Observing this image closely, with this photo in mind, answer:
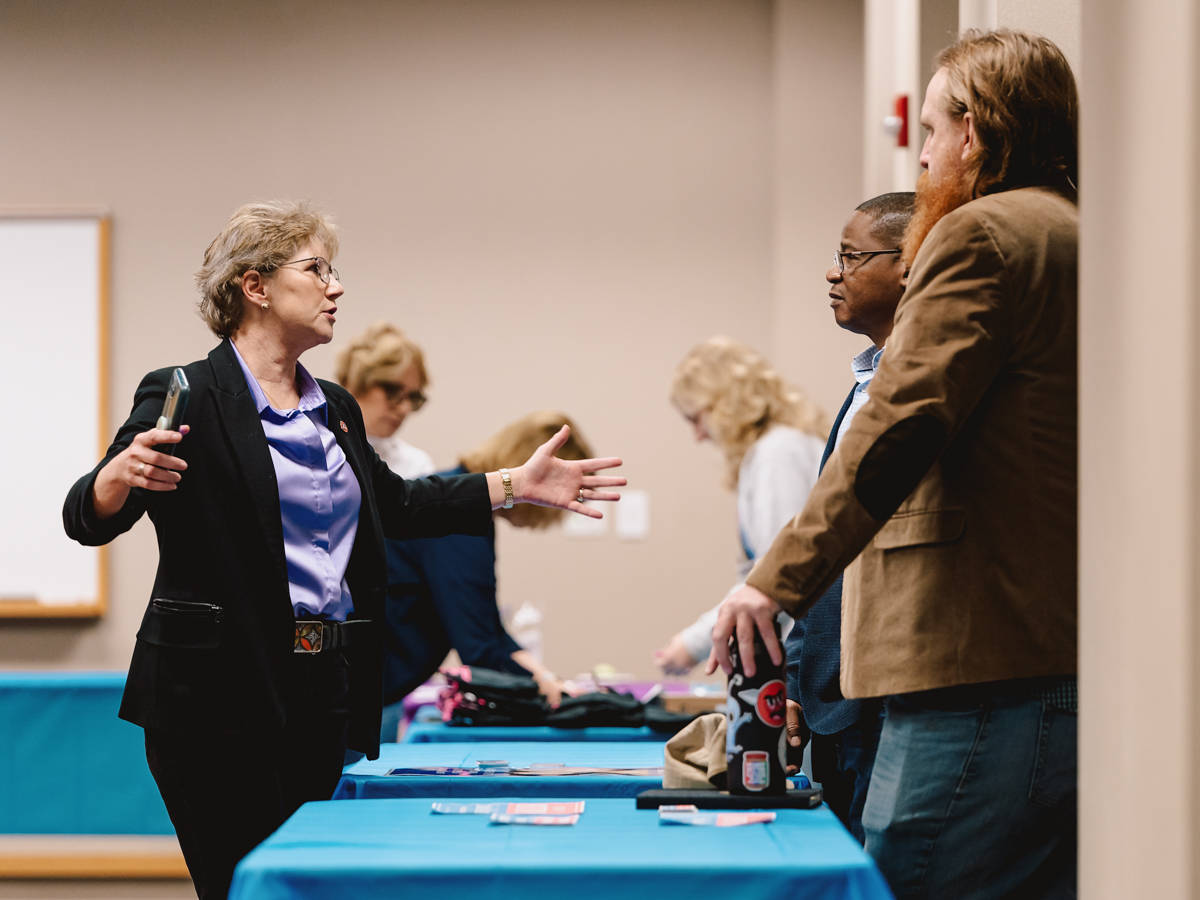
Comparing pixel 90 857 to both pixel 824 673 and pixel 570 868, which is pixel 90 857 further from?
pixel 570 868

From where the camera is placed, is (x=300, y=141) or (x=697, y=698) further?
(x=300, y=141)

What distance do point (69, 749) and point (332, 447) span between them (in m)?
2.08

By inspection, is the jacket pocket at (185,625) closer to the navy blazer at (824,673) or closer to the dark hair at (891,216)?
the navy blazer at (824,673)

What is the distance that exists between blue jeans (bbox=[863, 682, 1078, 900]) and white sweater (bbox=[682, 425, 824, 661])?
66.4 inches

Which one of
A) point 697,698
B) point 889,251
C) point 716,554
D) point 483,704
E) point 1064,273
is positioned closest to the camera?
point 1064,273

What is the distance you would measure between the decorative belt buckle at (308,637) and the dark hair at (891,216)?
3.55 feet

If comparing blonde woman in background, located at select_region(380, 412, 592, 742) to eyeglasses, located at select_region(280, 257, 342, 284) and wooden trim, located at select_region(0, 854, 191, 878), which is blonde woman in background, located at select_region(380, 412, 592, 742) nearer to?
eyeglasses, located at select_region(280, 257, 342, 284)

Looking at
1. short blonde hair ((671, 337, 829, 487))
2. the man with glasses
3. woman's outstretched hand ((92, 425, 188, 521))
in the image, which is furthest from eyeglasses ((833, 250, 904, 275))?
short blonde hair ((671, 337, 829, 487))

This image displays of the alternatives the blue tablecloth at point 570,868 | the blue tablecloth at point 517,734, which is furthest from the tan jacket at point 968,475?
the blue tablecloth at point 517,734

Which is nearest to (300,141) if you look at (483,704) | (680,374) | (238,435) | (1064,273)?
(680,374)

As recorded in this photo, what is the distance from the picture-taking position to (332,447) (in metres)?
1.90

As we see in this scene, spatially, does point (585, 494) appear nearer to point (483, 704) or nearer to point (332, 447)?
point (332, 447)

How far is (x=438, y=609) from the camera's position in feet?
9.37

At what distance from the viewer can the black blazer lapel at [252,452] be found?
171cm
